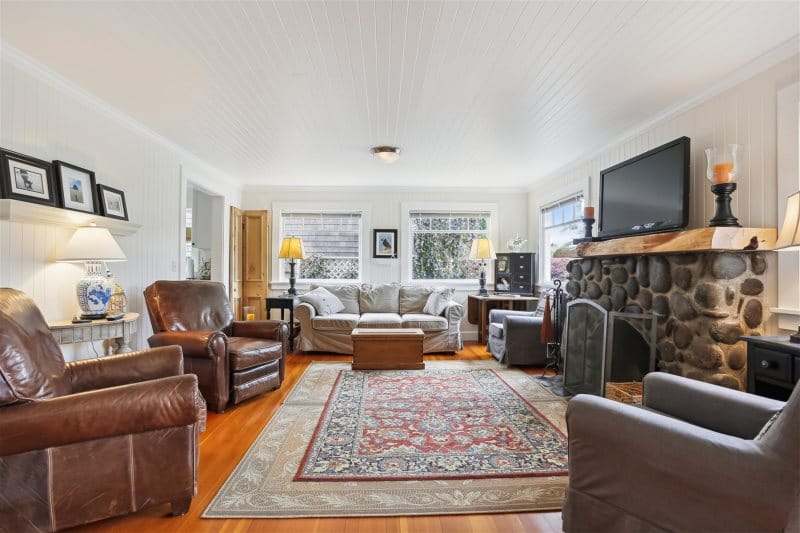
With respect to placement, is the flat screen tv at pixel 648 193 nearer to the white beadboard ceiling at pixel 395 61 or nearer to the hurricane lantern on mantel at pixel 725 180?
the hurricane lantern on mantel at pixel 725 180

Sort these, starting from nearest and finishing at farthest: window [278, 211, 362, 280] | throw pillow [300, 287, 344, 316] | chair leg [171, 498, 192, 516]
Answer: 1. chair leg [171, 498, 192, 516]
2. throw pillow [300, 287, 344, 316]
3. window [278, 211, 362, 280]

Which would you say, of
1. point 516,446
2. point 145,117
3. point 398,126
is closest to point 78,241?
point 145,117

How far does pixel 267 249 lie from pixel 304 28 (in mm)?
4357

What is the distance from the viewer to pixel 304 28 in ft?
6.70

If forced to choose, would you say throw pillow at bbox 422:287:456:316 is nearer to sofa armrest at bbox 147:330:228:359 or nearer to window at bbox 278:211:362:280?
window at bbox 278:211:362:280

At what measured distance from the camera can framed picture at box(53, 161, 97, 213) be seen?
266cm

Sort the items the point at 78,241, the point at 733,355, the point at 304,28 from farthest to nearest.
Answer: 1. the point at 78,241
2. the point at 733,355
3. the point at 304,28

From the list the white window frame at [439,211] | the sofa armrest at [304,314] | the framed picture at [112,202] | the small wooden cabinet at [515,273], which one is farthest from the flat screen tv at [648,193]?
the framed picture at [112,202]

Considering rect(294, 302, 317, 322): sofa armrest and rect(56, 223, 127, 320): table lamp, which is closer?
rect(56, 223, 127, 320): table lamp

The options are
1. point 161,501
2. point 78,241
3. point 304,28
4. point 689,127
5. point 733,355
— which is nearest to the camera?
point 161,501

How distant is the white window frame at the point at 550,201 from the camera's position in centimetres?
425

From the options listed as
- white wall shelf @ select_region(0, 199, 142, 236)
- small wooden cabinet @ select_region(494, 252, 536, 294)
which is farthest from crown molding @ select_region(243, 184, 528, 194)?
white wall shelf @ select_region(0, 199, 142, 236)

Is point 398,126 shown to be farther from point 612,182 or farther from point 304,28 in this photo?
point 612,182

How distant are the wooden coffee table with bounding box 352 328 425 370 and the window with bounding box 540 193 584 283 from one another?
2.09m
